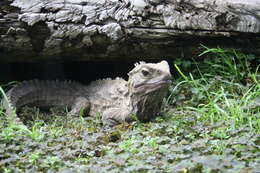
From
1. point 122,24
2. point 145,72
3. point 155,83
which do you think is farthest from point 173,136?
point 122,24

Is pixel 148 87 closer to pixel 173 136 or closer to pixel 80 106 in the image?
pixel 173 136

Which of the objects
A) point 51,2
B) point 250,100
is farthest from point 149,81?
point 51,2

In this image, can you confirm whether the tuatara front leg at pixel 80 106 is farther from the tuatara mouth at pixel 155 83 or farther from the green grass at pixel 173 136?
the tuatara mouth at pixel 155 83

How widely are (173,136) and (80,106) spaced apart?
2.17 meters

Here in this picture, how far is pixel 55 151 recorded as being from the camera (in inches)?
170

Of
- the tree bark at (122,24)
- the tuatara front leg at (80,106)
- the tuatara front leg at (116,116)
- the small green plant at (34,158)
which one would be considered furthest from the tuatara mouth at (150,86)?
the small green plant at (34,158)

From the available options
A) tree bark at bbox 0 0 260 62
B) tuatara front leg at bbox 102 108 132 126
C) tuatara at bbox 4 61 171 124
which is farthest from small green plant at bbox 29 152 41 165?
tree bark at bbox 0 0 260 62

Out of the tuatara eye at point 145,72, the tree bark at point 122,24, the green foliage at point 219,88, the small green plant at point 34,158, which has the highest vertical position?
the tree bark at point 122,24

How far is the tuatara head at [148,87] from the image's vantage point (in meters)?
5.52

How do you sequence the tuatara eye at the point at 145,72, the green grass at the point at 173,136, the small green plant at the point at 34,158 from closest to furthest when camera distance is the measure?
1. the green grass at the point at 173,136
2. the small green plant at the point at 34,158
3. the tuatara eye at the point at 145,72

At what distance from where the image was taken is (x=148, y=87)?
5.68m

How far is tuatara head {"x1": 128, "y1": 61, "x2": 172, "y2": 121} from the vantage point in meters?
5.52

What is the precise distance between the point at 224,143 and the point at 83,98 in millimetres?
3022

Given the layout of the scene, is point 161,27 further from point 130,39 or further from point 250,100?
point 250,100
